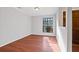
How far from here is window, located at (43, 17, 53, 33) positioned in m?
9.80

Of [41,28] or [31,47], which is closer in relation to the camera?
[31,47]

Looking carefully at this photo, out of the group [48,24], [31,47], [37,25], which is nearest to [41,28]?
[37,25]

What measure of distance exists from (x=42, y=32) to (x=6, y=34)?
517 cm

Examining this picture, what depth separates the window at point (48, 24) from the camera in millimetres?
9805

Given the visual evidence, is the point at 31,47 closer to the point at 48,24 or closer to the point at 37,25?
the point at 48,24

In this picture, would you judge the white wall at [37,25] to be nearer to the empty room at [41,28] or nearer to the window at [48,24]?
the empty room at [41,28]

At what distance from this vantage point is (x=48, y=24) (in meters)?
9.86

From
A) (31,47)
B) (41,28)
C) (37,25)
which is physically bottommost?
(31,47)

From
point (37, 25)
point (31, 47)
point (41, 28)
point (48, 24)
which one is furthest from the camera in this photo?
point (37, 25)

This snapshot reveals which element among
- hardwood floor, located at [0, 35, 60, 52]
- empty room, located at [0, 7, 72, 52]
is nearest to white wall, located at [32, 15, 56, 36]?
empty room, located at [0, 7, 72, 52]
